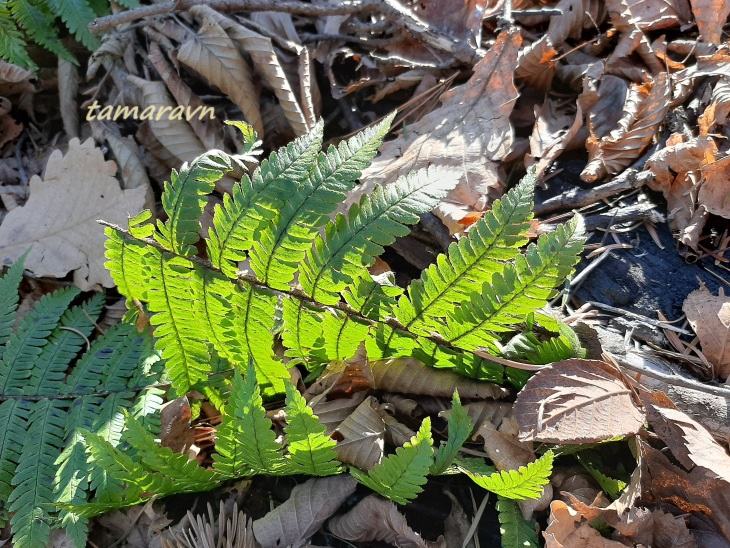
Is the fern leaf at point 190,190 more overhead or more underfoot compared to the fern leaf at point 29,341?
more overhead

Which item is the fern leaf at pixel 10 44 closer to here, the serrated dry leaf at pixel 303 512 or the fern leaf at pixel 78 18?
the fern leaf at pixel 78 18

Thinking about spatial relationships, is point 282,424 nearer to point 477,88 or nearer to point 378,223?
point 378,223

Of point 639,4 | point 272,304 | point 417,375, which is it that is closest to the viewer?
point 272,304

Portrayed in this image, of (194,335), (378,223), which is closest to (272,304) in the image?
(194,335)

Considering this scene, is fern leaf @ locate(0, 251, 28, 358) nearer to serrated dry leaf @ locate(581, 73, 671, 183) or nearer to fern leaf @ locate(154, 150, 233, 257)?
fern leaf @ locate(154, 150, 233, 257)

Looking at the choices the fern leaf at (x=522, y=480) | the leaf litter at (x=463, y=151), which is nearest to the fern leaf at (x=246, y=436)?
the leaf litter at (x=463, y=151)

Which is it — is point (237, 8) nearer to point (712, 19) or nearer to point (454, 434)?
point (712, 19)
